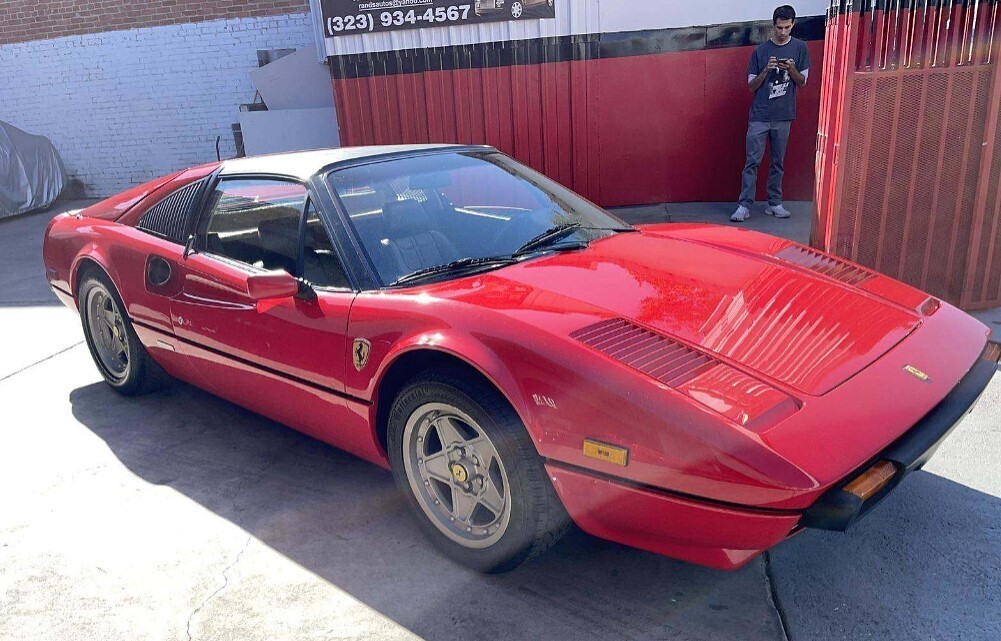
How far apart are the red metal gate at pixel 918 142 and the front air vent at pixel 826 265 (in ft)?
5.86

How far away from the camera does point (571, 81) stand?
297 inches

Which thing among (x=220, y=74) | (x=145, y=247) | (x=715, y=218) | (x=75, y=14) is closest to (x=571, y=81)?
(x=715, y=218)

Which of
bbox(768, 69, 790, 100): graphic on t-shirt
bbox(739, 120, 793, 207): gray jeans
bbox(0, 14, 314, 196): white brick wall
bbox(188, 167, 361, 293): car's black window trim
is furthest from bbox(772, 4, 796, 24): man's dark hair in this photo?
bbox(0, 14, 314, 196): white brick wall

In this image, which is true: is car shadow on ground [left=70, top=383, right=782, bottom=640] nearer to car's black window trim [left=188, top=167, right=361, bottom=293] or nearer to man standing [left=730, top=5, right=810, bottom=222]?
car's black window trim [left=188, top=167, right=361, bottom=293]

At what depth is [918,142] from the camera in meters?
4.51

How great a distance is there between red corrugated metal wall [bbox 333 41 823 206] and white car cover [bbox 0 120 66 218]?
6.11m

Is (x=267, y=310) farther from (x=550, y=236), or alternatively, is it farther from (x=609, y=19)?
(x=609, y=19)

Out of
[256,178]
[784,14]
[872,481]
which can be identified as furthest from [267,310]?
[784,14]

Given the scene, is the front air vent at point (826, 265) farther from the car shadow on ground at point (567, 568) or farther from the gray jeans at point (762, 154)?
the gray jeans at point (762, 154)

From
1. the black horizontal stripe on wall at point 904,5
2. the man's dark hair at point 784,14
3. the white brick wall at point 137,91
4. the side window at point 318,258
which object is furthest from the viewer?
the white brick wall at point 137,91

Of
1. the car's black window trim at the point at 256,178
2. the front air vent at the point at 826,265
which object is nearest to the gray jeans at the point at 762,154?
the front air vent at the point at 826,265

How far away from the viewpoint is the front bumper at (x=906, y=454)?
1.88 m

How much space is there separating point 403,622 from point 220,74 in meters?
10.2

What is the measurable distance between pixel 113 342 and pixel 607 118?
522 cm
